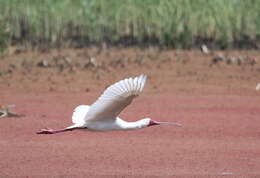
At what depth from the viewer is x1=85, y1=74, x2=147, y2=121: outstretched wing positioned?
10.6 meters

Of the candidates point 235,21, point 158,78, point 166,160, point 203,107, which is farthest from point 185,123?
point 235,21

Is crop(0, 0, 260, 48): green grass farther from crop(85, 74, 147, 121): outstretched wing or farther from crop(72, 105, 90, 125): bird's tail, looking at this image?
crop(85, 74, 147, 121): outstretched wing

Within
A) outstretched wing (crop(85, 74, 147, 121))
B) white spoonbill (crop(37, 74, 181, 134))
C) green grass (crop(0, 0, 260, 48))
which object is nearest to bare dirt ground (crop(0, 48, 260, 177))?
white spoonbill (crop(37, 74, 181, 134))

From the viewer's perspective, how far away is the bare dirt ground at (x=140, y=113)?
12.8 meters

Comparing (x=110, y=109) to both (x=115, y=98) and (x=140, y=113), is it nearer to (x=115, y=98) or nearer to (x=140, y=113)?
(x=115, y=98)

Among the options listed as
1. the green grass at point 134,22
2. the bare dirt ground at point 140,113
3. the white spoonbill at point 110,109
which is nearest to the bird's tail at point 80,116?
the white spoonbill at point 110,109

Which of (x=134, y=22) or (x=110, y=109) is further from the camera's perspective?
(x=134, y=22)

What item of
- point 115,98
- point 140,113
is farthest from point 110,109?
point 140,113

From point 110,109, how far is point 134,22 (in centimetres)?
1477

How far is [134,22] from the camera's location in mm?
26047

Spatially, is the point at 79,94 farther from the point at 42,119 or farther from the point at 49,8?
the point at 49,8

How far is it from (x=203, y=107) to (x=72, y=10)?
891 cm

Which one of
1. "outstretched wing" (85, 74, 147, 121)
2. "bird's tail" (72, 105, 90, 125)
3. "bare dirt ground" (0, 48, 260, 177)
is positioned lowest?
"bare dirt ground" (0, 48, 260, 177)

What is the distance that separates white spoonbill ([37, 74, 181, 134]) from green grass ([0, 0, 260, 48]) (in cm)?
1392
